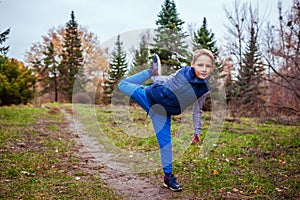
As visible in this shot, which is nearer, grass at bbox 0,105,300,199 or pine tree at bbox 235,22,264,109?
grass at bbox 0,105,300,199

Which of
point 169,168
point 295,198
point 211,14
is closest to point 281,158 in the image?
point 295,198

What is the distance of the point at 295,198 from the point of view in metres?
4.14

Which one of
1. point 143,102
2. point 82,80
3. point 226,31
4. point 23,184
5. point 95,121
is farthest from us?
point 226,31

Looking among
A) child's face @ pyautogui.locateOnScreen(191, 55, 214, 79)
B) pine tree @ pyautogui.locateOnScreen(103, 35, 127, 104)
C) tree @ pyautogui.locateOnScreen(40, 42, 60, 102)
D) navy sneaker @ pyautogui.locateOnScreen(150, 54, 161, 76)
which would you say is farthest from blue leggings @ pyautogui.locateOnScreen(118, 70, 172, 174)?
tree @ pyautogui.locateOnScreen(40, 42, 60, 102)

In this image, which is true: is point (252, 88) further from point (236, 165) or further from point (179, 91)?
point (179, 91)

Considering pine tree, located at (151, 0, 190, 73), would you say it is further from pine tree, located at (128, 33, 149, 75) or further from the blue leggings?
the blue leggings

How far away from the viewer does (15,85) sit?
23.1 m

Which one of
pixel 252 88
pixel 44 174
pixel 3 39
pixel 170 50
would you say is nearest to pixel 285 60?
pixel 252 88

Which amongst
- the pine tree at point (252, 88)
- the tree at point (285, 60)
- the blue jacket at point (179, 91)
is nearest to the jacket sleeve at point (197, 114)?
the blue jacket at point (179, 91)

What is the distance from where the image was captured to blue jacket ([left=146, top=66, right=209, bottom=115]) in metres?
4.11

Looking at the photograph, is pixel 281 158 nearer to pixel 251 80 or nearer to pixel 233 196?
pixel 233 196

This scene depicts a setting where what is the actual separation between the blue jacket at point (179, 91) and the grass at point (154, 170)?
1355mm

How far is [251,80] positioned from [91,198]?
992 centimetres

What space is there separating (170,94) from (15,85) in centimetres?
2187
